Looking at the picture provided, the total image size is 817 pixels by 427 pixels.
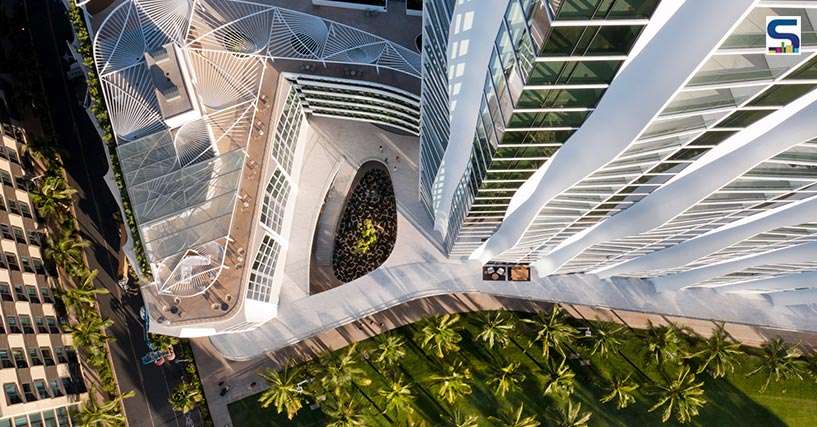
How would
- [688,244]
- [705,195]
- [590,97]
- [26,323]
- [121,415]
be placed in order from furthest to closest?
[121,415], [26,323], [688,244], [705,195], [590,97]

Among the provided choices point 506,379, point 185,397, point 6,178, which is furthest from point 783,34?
point 6,178

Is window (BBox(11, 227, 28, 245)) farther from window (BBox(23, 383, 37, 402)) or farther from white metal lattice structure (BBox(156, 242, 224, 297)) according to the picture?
white metal lattice structure (BBox(156, 242, 224, 297))

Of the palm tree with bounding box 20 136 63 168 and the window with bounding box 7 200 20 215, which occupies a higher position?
the palm tree with bounding box 20 136 63 168

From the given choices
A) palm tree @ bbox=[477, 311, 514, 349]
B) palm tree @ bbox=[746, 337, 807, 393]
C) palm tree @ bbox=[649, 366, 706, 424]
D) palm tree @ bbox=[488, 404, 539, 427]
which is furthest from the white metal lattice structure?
palm tree @ bbox=[746, 337, 807, 393]

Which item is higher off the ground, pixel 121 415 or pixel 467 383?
pixel 121 415

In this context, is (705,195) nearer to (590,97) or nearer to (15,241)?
(590,97)

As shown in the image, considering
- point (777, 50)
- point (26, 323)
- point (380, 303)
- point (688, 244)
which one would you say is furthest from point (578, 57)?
point (26, 323)
